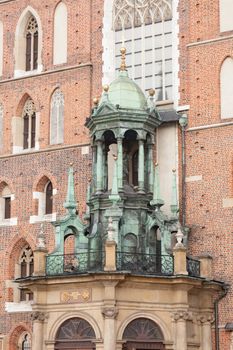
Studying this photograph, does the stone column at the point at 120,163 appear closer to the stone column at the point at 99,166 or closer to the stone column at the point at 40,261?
the stone column at the point at 99,166

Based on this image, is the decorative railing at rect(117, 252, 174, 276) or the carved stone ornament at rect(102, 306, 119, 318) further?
the decorative railing at rect(117, 252, 174, 276)

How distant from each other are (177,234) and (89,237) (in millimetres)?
2636

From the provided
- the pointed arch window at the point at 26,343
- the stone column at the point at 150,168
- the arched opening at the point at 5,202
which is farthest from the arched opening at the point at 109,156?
the pointed arch window at the point at 26,343

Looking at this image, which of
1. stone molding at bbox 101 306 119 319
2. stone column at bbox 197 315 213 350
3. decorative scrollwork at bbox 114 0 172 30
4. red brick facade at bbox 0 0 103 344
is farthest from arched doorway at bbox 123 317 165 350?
decorative scrollwork at bbox 114 0 172 30

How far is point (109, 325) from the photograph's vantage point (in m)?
25.8

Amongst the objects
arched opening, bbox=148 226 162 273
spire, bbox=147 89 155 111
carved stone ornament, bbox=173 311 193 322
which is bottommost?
carved stone ornament, bbox=173 311 193 322

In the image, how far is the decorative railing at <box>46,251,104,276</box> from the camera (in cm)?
2705

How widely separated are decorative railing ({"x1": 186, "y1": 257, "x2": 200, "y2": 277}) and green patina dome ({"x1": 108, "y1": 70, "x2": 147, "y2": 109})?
4.99 meters

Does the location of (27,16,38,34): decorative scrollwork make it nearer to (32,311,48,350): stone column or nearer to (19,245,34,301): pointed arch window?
(19,245,34,301): pointed arch window

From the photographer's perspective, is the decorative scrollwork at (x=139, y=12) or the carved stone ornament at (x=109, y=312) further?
the decorative scrollwork at (x=139, y=12)

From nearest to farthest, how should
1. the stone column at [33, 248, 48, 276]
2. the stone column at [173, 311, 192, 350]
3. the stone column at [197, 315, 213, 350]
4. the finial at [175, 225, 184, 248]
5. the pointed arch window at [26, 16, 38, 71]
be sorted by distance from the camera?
the stone column at [173, 311, 192, 350]
the finial at [175, 225, 184, 248]
the stone column at [197, 315, 213, 350]
the stone column at [33, 248, 48, 276]
the pointed arch window at [26, 16, 38, 71]

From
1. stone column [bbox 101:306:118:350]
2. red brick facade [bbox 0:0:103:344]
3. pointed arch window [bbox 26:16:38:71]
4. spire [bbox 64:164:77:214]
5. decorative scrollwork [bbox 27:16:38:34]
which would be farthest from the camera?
decorative scrollwork [bbox 27:16:38:34]

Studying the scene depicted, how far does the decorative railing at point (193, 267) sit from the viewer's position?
1084 inches

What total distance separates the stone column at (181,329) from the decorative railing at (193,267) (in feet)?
4.71
